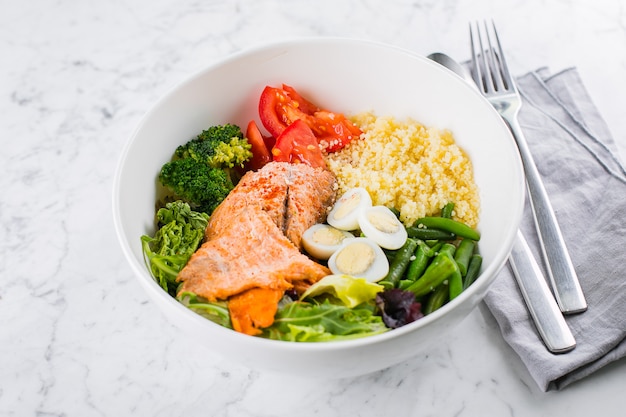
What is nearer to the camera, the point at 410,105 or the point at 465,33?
the point at 410,105

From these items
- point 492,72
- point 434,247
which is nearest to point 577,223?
point 434,247

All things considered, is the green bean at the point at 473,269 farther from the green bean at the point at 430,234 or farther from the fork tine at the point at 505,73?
the fork tine at the point at 505,73

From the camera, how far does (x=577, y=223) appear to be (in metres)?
2.51

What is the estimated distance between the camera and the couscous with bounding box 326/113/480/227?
2355 millimetres

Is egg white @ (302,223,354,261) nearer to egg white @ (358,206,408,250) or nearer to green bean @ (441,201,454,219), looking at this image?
egg white @ (358,206,408,250)

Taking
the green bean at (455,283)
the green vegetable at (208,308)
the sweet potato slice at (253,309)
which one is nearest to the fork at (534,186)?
the green bean at (455,283)

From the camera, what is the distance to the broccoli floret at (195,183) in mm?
2350

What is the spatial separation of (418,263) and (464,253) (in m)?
0.16

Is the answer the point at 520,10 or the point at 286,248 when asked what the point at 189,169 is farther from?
the point at 520,10

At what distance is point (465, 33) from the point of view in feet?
11.3

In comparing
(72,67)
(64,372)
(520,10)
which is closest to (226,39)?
(72,67)

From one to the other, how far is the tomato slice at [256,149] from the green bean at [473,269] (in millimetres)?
874

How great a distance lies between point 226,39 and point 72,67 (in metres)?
0.75

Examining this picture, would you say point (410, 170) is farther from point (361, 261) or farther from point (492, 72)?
point (492, 72)
